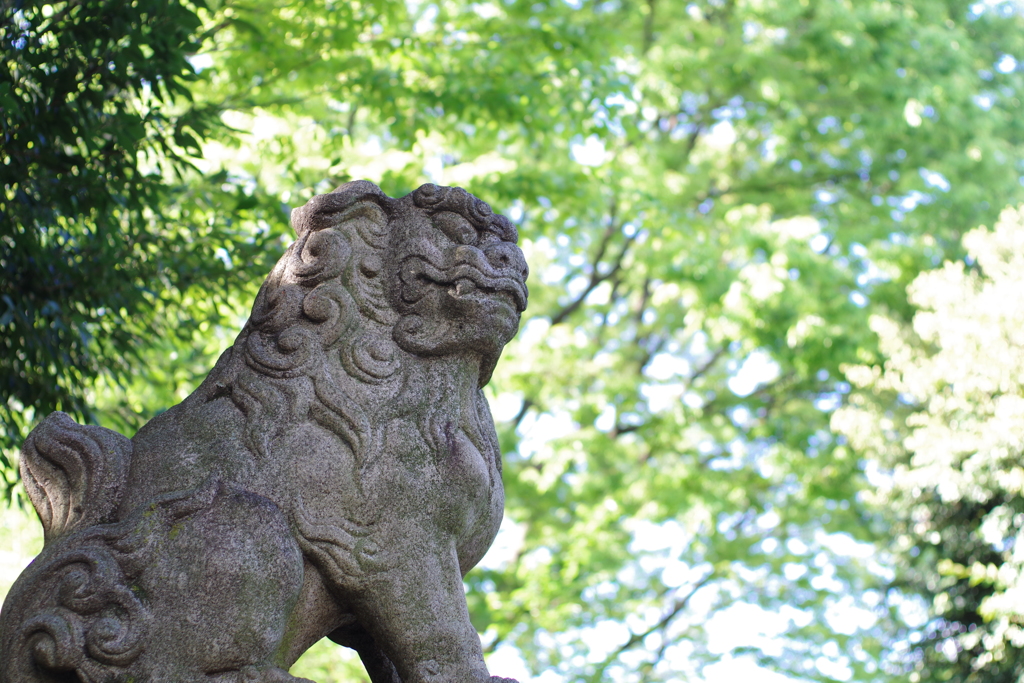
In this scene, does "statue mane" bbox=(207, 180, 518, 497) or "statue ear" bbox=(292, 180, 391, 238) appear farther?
"statue ear" bbox=(292, 180, 391, 238)

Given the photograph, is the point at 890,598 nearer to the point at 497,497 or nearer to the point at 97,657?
the point at 497,497

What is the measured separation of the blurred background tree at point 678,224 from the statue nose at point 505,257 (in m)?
3.27

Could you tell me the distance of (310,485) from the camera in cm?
246

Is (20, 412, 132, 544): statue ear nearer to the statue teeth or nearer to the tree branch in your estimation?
the statue teeth

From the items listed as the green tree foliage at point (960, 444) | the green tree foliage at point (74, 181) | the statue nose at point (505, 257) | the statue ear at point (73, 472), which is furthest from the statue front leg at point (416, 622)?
the green tree foliage at point (960, 444)

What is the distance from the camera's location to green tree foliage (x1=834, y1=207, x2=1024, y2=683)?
24.7 feet

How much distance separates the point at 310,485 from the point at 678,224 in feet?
22.2

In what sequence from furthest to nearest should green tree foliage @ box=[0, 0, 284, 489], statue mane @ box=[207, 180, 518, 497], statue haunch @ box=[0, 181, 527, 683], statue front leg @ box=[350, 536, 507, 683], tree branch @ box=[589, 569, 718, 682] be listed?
1. tree branch @ box=[589, 569, 718, 682]
2. green tree foliage @ box=[0, 0, 284, 489]
3. statue mane @ box=[207, 180, 518, 497]
4. statue front leg @ box=[350, 536, 507, 683]
5. statue haunch @ box=[0, 181, 527, 683]

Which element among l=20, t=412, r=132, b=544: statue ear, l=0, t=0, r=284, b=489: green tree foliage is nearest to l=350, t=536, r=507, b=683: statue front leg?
l=20, t=412, r=132, b=544: statue ear

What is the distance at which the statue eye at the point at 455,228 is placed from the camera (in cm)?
292

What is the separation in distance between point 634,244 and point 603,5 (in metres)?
2.72

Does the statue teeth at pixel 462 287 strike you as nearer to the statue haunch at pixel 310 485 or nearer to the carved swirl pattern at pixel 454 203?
the statue haunch at pixel 310 485

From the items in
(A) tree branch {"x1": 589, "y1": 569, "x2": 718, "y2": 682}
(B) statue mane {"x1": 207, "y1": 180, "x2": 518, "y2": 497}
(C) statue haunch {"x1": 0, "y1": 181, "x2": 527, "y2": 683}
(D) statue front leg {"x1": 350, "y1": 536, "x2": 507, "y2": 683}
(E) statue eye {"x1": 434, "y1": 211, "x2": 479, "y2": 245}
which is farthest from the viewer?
(A) tree branch {"x1": 589, "y1": 569, "x2": 718, "y2": 682}

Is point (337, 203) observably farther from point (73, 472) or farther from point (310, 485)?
point (73, 472)
